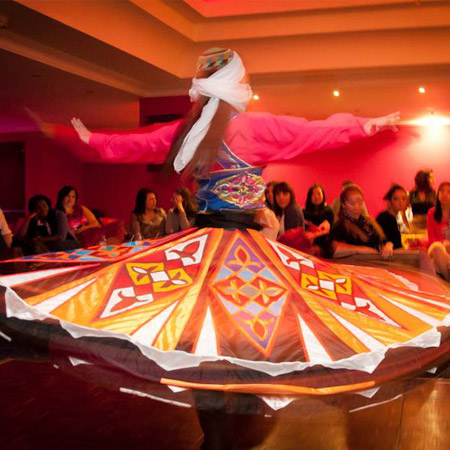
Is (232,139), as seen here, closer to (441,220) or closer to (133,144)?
(133,144)

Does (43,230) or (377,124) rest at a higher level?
(377,124)

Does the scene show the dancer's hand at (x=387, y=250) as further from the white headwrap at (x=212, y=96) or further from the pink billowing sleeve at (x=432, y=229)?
the white headwrap at (x=212, y=96)

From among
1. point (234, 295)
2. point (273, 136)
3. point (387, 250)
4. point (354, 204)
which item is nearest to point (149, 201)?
point (354, 204)

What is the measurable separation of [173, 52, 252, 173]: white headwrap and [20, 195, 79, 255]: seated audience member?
282cm

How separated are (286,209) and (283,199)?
83mm

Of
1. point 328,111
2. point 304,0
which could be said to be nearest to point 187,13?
point 304,0

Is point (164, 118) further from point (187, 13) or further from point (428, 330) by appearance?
point (428, 330)

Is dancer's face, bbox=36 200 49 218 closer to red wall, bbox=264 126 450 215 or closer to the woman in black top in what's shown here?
the woman in black top

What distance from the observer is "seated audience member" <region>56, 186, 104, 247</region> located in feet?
16.6

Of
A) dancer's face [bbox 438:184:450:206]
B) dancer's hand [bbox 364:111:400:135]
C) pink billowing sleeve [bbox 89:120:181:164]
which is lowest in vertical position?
dancer's face [bbox 438:184:450:206]

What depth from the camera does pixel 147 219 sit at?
509cm

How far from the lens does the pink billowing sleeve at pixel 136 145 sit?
231 cm

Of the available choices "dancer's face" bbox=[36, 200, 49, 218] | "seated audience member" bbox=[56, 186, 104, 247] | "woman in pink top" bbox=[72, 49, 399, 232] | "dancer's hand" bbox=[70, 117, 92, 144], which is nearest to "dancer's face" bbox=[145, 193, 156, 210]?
"seated audience member" bbox=[56, 186, 104, 247]

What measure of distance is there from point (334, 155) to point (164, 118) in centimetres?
353
